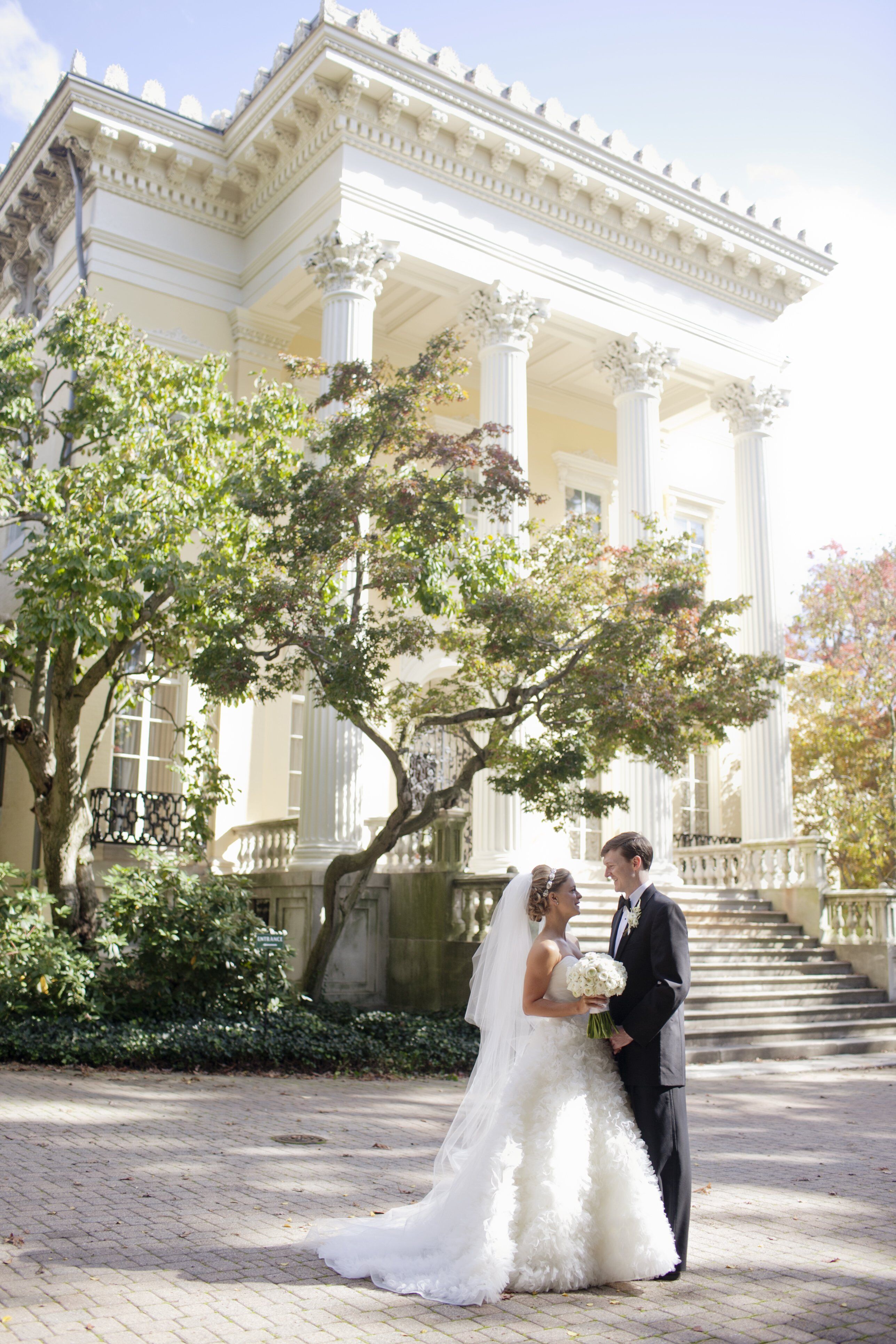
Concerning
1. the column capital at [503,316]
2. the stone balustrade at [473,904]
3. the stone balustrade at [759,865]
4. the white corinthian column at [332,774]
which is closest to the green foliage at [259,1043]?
the stone balustrade at [473,904]

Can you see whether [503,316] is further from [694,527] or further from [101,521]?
[101,521]

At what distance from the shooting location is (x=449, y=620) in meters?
13.7

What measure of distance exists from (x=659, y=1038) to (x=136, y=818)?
13.2 m

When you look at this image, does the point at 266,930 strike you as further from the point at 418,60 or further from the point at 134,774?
the point at 418,60

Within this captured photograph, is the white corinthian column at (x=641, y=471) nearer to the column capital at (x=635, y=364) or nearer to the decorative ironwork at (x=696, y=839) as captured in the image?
the column capital at (x=635, y=364)

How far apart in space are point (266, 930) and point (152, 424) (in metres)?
5.70

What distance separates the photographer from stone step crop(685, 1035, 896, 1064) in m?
12.7

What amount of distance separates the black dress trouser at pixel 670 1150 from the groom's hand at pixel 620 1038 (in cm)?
21

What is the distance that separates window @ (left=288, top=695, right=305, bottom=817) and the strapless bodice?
13.8 meters

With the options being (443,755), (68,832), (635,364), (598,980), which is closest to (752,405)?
(635,364)

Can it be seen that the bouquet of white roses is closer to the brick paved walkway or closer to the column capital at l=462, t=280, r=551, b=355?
the brick paved walkway

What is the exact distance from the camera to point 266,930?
501 inches

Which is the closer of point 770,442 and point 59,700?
point 59,700

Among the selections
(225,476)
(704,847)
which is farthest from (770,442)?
(225,476)
